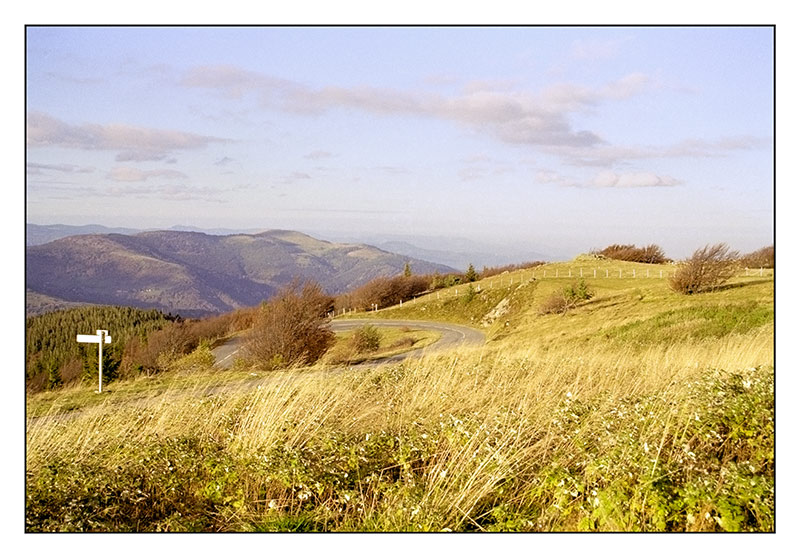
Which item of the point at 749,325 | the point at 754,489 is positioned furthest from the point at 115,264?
the point at 754,489

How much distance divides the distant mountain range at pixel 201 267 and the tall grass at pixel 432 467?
13.8m

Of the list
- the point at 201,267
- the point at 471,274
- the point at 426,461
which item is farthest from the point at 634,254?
the point at 426,461

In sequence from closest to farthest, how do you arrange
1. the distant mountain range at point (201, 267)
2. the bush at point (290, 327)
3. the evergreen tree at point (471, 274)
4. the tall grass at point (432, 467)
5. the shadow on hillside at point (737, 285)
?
the tall grass at point (432, 467) → the bush at point (290, 327) → the shadow on hillside at point (737, 285) → the distant mountain range at point (201, 267) → the evergreen tree at point (471, 274)

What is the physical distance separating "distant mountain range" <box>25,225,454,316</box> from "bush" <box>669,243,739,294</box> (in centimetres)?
1778

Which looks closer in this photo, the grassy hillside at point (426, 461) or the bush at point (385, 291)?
the grassy hillside at point (426, 461)

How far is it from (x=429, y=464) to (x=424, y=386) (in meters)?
2.09

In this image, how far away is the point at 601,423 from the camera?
4.84m

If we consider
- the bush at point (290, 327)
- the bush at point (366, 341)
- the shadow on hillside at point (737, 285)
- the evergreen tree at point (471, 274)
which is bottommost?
the bush at point (366, 341)

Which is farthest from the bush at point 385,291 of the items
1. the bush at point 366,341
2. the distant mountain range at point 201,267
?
the bush at point 366,341

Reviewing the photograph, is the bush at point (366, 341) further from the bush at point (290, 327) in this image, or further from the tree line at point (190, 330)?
the bush at point (290, 327)

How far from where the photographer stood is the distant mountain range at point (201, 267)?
34.6 m

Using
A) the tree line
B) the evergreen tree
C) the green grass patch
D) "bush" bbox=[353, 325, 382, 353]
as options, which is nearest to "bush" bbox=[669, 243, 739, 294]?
the tree line
